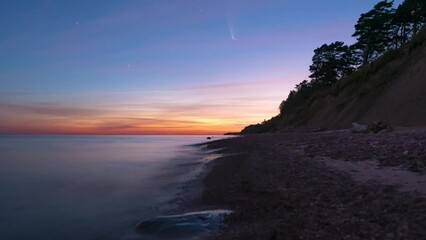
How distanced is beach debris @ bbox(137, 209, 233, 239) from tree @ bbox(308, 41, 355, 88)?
5463cm

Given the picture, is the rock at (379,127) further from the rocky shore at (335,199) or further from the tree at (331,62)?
the tree at (331,62)

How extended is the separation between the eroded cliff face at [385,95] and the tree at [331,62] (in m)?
11.3

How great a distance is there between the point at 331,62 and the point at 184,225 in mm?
56902

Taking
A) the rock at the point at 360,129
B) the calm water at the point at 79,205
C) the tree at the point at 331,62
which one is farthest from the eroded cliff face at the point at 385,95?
the calm water at the point at 79,205

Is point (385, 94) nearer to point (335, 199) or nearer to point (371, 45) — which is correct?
point (371, 45)

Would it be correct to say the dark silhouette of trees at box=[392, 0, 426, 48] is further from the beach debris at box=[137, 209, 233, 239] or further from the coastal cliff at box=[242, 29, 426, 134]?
the beach debris at box=[137, 209, 233, 239]

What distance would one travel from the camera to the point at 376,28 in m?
46.8

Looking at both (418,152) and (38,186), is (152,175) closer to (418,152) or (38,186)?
(38,186)

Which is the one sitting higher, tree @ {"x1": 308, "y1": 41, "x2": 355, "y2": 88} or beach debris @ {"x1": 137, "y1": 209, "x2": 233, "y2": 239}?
tree @ {"x1": 308, "y1": 41, "x2": 355, "y2": 88}

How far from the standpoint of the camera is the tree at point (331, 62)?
5725 centimetres

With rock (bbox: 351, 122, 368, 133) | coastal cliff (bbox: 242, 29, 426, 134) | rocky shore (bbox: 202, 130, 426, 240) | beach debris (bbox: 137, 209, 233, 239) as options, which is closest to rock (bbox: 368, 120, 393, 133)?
rock (bbox: 351, 122, 368, 133)

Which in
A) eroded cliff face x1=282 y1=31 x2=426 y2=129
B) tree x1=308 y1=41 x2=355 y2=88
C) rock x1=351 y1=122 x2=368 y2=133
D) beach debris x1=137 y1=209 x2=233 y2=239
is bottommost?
beach debris x1=137 y1=209 x2=233 y2=239

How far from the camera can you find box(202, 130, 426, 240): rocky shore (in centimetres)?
513

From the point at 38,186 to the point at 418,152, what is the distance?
15.8m
